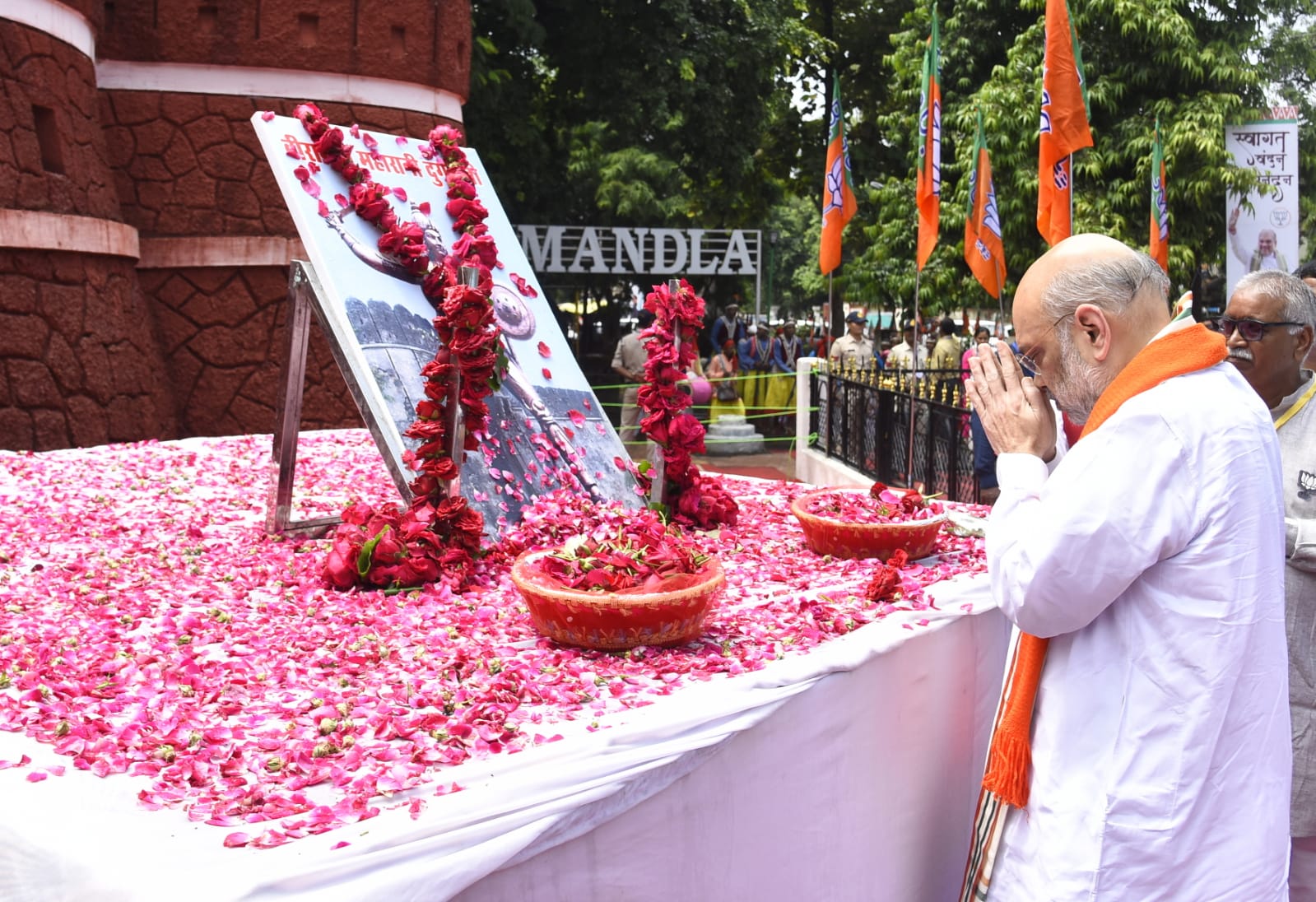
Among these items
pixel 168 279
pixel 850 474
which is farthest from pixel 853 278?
pixel 168 279

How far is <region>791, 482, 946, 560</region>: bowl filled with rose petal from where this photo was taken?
404cm

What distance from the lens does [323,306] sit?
14.6ft

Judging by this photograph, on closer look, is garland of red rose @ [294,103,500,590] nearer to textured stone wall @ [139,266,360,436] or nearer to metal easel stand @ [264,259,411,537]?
metal easel stand @ [264,259,411,537]

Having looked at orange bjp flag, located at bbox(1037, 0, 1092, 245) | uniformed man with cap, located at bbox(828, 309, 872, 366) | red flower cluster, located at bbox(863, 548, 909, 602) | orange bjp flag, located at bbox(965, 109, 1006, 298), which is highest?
orange bjp flag, located at bbox(1037, 0, 1092, 245)

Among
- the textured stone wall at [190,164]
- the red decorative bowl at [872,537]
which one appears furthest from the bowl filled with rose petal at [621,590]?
the textured stone wall at [190,164]

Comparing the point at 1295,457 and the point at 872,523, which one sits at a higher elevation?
the point at 1295,457

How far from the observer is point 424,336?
4.73 m

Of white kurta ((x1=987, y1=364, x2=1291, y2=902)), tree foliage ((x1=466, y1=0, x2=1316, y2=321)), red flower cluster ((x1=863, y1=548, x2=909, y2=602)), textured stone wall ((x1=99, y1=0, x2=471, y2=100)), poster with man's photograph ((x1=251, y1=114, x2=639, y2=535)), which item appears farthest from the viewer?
tree foliage ((x1=466, y1=0, x2=1316, y2=321))

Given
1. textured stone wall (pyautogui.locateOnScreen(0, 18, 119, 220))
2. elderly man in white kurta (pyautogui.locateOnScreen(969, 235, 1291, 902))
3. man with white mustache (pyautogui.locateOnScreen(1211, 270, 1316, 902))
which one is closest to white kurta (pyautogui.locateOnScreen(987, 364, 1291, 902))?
elderly man in white kurta (pyautogui.locateOnScreen(969, 235, 1291, 902))

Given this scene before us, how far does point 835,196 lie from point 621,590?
8530 mm

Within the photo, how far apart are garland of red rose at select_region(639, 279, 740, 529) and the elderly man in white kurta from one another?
256 centimetres

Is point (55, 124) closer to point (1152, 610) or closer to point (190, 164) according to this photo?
point (190, 164)

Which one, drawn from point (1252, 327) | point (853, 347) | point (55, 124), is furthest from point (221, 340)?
point (1252, 327)

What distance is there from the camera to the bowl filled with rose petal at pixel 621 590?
2975mm
